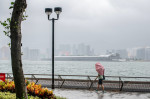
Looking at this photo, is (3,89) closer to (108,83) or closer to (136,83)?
(108,83)

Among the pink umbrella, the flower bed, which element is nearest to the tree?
the flower bed

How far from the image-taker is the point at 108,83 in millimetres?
17094

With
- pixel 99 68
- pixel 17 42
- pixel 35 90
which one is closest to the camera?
pixel 17 42

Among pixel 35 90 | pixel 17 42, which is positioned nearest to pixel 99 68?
pixel 35 90

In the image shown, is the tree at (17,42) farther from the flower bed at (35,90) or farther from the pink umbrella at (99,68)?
the pink umbrella at (99,68)

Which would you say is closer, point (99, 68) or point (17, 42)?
point (17, 42)

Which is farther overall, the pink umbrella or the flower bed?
the pink umbrella

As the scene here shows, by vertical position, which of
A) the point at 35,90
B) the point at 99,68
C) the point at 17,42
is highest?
the point at 17,42

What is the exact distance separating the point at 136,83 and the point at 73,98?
18.8ft

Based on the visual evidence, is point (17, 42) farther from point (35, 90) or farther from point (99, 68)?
point (99, 68)

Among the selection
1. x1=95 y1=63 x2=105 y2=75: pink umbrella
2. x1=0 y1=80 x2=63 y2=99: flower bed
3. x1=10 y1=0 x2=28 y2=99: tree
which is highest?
x1=10 y1=0 x2=28 y2=99: tree

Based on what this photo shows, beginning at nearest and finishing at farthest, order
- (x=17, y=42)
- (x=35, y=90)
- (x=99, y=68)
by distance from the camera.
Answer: (x=17, y=42) < (x=35, y=90) < (x=99, y=68)

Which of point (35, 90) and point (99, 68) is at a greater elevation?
point (99, 68)

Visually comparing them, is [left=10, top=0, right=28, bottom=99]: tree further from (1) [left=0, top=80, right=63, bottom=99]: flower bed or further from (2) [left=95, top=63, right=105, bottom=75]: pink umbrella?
(2) [left=95, top=63, right=105, bottom=75]: pink umbrella
